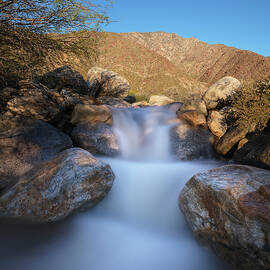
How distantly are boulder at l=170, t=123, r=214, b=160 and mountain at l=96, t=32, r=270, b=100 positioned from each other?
19.8 metres

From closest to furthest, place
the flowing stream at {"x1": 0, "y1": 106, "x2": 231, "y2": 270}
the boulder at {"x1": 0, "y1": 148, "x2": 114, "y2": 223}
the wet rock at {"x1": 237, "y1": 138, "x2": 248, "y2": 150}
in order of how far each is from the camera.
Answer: the flowing stream at {"x1": 0, "y1": 106, "x2": 231, "y2": 270}, the boulder at {"x1": 0, "y1": 148, "x2": 114, "y2": 223}, the wet rock at {"x1": 237, "y1": 138, "x2": 248, "y2": 150}

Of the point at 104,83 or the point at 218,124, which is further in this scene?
the point at 104,83

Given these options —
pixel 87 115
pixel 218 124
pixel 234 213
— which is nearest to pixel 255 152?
pixel 218 124

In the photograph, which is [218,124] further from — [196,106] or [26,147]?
[26,147]

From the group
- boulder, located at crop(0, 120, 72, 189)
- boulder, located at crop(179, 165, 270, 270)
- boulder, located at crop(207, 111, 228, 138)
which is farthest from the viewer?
boulder, located at crop(207, 111, 228, 138)

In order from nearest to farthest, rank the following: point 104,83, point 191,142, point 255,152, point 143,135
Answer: point 255,152 → point 191,142 → point 143,135 → point 104,83

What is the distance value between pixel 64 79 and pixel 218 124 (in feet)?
30.7

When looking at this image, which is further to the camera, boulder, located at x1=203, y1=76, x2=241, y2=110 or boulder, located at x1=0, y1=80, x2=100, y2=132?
boulder, located at x1=203, y1=76, x2=241, y2=110

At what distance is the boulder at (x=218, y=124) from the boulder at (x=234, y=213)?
3.85 metres

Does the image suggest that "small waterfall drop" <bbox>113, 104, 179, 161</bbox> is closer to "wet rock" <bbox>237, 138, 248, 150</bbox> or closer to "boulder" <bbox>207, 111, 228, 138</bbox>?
"boulder" <bbox>207, 111, 228, 138</bbox>

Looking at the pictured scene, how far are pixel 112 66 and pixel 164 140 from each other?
46.6 meters

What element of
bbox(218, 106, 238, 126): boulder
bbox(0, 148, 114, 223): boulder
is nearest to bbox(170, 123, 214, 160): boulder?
bbox(218, 106, 238, 126): boulder

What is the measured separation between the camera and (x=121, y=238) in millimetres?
2541

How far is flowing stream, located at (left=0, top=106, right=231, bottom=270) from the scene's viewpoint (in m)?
2.12
